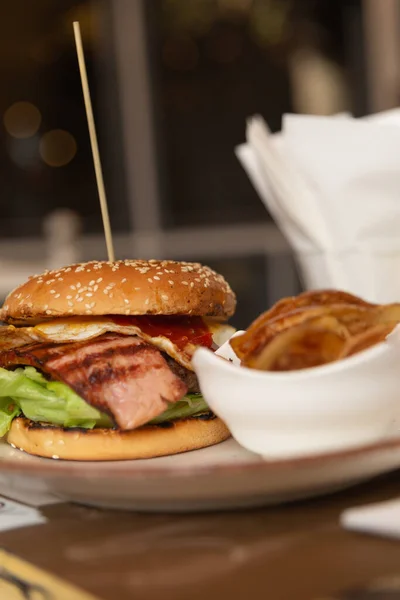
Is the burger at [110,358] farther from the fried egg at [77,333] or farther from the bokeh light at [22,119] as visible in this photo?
the bokeh light at [22,119]

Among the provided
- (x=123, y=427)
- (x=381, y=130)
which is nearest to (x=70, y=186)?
(x=381, y=130)

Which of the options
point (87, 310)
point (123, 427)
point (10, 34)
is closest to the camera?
point (123, 427)

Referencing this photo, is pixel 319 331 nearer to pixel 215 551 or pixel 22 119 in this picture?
pixel 215 551

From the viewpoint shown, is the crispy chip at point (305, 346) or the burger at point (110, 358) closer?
the crispy chip at point (305, 346)

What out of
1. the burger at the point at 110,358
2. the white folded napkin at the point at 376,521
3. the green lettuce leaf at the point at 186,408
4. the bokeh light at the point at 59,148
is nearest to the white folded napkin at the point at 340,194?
the burger at the point at 110,358

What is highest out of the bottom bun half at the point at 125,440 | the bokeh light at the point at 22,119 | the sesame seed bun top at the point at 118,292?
the bokeh light at the point at 22,119

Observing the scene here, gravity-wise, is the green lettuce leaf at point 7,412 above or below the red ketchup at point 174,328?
below

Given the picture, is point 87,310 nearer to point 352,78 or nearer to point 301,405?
point 301,405
